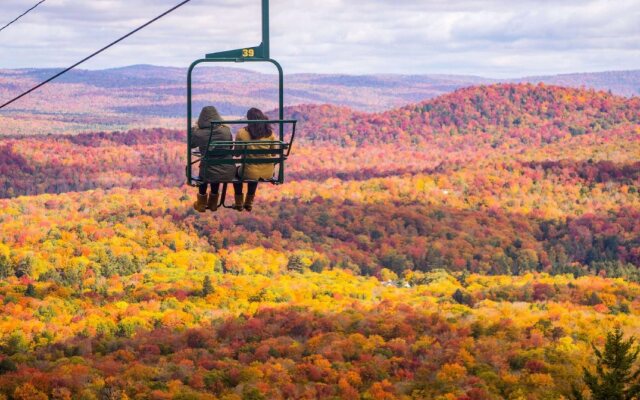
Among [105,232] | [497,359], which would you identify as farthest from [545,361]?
[105,232]

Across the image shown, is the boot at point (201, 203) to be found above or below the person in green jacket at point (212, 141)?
below

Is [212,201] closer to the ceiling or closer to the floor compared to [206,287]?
closer to the ceiling

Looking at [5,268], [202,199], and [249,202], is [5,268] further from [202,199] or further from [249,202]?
[202,199]

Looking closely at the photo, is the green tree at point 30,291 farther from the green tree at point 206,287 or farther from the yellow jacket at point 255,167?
the yellow jacket at point 255,167

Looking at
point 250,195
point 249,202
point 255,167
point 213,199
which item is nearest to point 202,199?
point 213,199

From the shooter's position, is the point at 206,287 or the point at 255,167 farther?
the point at 206,287

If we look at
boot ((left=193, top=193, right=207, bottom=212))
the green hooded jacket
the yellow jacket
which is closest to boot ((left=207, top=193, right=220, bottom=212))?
boot ((left=193, top=193, right=207, bottom=212))

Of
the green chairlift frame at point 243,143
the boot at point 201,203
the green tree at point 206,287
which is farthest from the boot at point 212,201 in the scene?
the green tree at point 206,287


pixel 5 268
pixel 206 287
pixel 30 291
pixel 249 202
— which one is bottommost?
pixel 206 287
